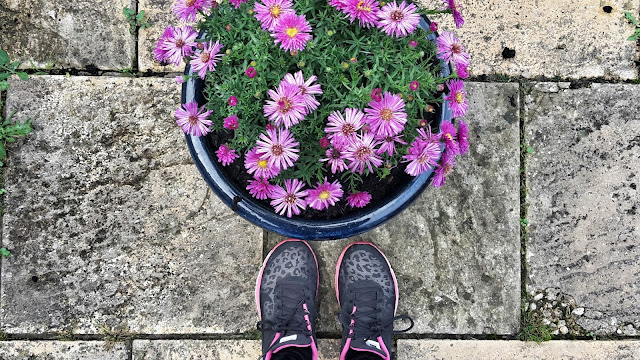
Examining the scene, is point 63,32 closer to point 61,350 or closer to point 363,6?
point 61,350

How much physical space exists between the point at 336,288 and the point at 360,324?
16 cm

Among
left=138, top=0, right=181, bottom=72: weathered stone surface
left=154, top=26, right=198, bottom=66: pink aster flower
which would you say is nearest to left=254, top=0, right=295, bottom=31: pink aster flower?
left=154, top=26, right=198, bottom=66: pink aster flower

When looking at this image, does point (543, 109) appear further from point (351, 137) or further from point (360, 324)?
point (351, 137)

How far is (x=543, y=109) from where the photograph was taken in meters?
2.10

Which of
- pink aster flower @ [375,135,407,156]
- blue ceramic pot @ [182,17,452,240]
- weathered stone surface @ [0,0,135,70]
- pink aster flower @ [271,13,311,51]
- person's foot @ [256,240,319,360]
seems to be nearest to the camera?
pink aster flower @ [271,13,311,51]

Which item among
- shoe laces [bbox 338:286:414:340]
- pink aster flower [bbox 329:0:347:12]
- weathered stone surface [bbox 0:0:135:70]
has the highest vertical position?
weathered stone surface [bbox 0:0:135:70]

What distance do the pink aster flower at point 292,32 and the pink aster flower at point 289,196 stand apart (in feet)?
1.10

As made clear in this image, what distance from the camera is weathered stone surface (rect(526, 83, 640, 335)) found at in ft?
6.86

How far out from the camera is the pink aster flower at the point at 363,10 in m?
1.11

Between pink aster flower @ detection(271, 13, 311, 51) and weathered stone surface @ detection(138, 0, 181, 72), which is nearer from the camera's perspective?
pink aster flower @ detection(271, 13, 311, 51)

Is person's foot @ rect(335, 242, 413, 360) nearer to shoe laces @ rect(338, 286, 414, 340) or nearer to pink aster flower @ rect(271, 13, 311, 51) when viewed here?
shoe laces @ rect(338, 286, 414, 340)

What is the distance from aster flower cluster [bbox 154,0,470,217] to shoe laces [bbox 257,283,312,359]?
2.43 feet

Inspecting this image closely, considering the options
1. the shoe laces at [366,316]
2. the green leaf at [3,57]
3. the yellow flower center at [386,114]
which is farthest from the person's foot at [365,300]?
the green leaf at [3,57]

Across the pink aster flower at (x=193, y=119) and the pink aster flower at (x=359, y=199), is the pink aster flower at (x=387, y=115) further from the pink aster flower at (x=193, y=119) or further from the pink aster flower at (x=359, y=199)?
the pink aster flower at (x=193, y=119)
